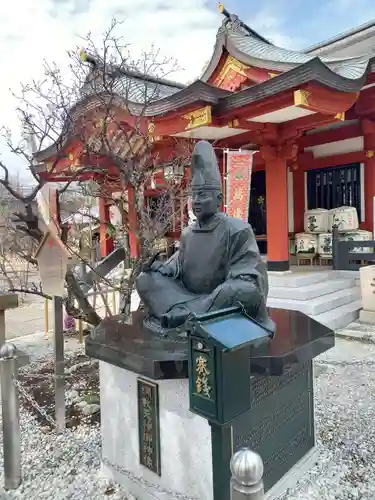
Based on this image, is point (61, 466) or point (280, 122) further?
point (280, 122)

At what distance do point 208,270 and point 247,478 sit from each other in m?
1.45

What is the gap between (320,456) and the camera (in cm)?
291

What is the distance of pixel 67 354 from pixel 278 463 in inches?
151

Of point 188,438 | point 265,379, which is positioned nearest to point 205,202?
point 265,379

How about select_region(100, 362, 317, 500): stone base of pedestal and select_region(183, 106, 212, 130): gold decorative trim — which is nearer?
select_region(100, 362, 317, 500): stone base of pedestal

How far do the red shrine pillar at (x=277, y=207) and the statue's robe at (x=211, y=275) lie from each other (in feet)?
17.0

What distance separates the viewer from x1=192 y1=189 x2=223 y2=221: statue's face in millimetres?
2512

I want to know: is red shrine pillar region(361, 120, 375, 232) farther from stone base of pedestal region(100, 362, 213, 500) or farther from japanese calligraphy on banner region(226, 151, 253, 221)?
stone base of pedestal region(100, 362, 213, 500)

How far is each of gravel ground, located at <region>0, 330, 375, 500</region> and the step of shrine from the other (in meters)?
2.01

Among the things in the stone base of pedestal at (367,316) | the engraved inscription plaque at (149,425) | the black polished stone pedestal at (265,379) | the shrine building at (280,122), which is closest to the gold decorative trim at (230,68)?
the shrine building at (280,122)

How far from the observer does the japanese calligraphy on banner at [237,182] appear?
7539 millimetres

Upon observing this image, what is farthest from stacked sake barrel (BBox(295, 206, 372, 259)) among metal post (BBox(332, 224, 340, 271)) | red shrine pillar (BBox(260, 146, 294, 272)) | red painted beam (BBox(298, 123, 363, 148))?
red shrine pillar (BBox(260, 146, 294, 272))

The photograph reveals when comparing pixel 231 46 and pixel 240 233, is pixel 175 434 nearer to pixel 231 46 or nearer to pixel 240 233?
pixel 240 233

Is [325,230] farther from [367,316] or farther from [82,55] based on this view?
[82,55]
